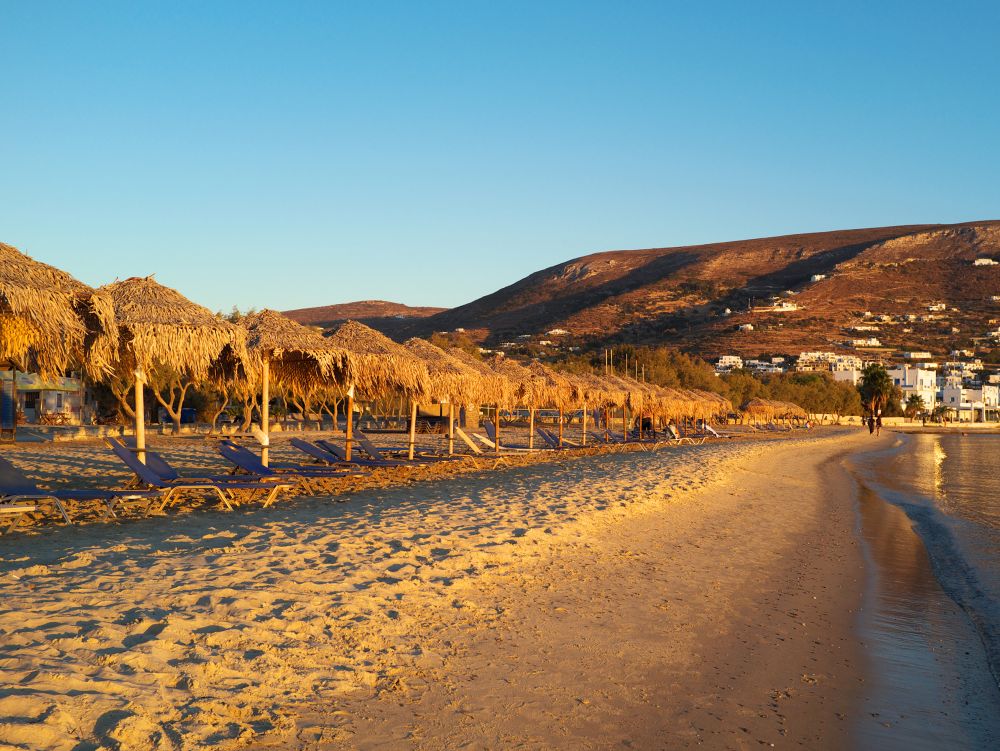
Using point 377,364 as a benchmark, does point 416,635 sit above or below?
below

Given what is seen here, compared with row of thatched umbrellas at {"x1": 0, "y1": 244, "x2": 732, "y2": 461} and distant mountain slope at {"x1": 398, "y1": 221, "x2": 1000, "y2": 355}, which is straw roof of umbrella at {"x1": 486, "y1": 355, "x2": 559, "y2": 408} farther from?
distant mountain slope at {"x1": 398, "y1": 221, "x2": 1000, "y2": 355}

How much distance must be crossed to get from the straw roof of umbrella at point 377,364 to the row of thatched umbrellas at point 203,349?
2 cm

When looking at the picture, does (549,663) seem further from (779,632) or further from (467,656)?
(779,632)

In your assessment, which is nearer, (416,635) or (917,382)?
(416,635)

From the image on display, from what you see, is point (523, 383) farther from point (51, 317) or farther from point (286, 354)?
point (51, 317)

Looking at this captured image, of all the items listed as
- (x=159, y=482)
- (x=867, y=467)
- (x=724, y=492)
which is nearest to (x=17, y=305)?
(x=159, y=482)

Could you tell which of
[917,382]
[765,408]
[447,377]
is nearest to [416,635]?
[447,377]

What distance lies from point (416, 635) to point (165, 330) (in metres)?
5.60

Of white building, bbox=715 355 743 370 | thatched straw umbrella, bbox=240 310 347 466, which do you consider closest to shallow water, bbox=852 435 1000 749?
thatched straw umbrella, bbox=240 310 347 466

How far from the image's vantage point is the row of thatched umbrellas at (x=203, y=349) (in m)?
6.64

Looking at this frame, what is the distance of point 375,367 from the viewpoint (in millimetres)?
11797

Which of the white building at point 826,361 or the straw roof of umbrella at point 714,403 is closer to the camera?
the straw roof of umbrella at point 714,403

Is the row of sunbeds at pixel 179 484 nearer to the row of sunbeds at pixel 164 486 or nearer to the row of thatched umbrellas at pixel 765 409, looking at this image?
the row of sunbeds at pixel 164 486

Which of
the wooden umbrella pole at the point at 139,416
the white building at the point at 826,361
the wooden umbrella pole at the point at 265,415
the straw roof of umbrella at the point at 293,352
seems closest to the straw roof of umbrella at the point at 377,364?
the straw roof of umbrella at the point at 293,352
